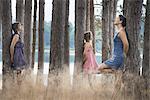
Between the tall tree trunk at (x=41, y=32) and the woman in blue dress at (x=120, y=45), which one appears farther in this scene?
the tall tree trunk at (x=41, y=32)

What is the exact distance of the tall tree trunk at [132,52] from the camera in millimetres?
9070

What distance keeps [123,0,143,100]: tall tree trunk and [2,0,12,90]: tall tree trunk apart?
2856mm

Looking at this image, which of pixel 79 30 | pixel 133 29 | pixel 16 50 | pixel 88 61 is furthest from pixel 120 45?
pixel 16 50

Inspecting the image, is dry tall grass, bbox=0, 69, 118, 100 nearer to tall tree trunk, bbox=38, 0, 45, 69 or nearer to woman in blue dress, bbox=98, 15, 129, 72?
woman in blue dress, bbox=98, 15, 129, 72

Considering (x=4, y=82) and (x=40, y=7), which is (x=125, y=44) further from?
(x=40, y=7)

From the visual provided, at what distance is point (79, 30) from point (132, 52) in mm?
2061

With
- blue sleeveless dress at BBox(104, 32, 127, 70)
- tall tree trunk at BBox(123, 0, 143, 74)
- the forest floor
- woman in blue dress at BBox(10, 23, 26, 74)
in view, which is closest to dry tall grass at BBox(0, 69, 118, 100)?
the forest floor

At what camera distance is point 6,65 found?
10719mm

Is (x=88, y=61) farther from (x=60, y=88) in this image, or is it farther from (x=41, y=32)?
(x=41, y=32)

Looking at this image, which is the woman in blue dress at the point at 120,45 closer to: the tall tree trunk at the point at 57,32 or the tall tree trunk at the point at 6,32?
the tall tree trunk at the point at 57,32

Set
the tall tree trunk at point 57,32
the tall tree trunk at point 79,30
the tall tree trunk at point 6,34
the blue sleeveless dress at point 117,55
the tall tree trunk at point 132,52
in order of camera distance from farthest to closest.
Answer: the tall tree trunk at point 79,30, the tall tree trunk at point 6,34, the tall tree trunk at point 57,32, the blue sleeveless dress at point 117,55, the tall tree trunk at point 132,52

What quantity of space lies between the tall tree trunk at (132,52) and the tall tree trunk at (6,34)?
2.86 m

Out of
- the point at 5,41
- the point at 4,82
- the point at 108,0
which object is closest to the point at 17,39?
the point at 5,41

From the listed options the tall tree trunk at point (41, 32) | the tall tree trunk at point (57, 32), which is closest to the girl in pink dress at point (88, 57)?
the tall tree trunk at point (57, 32)
